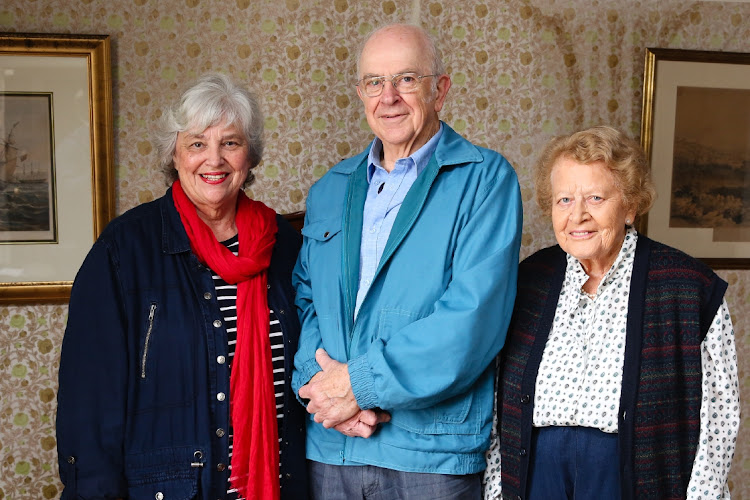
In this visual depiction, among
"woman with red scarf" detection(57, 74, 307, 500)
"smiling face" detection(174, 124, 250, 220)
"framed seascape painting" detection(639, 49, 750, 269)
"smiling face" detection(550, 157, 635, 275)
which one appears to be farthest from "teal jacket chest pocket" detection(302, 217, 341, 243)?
"framed seascape painting" detection(639, 49, 750, 269)

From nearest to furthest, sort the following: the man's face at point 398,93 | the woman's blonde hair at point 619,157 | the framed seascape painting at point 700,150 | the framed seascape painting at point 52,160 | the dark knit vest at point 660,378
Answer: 1. the dark knit vest at point 660,378
2. the woman's blonde hair at point 619,157
3. the man's face at point 398,93
4. the framed seascape painting at point 52,160
5. the framed seascape painting at point 700,150

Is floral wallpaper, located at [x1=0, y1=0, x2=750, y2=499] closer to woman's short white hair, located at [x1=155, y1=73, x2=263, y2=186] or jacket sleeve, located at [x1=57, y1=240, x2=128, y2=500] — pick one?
woman's short white hair, located at [x1=155, y1=73, x2=263, y2=186]

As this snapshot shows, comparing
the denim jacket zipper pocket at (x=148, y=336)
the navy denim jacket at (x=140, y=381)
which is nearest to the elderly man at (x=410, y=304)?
the navy denim jacket at (x=140, y=381)

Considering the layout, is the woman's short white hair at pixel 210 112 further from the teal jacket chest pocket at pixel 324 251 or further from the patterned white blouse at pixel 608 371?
the patterned white blouse at pixel 608 371

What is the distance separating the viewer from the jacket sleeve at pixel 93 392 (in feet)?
5.58

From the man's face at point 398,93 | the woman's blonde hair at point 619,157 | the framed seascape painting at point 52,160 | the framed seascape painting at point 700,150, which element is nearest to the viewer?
the woman's blonde hair at point 619,157

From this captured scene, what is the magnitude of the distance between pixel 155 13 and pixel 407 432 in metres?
2.08

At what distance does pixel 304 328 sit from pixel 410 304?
0.35 m

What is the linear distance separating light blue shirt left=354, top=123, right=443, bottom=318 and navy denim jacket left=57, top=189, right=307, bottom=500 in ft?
1.29

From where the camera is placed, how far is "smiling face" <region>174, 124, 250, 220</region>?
1.90 metres

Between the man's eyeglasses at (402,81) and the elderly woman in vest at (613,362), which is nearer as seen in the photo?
the elderly woman in vest at (613,362)

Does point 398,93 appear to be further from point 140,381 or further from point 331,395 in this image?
point 140,381

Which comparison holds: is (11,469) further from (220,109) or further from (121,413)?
(220,109)

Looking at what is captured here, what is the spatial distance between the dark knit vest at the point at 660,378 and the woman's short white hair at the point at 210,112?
974 millimetres
